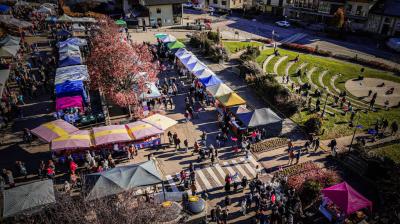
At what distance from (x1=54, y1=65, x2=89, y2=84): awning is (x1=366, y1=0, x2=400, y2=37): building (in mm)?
56659

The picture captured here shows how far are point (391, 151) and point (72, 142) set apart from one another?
28.3 m

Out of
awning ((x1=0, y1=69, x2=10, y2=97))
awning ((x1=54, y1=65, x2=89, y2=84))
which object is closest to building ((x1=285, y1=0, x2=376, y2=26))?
awning ((x1=54, y1=65, x2=89, y2=84))

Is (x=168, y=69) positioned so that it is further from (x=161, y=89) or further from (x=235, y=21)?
(x=235, y=21)

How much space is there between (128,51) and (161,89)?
263 inches

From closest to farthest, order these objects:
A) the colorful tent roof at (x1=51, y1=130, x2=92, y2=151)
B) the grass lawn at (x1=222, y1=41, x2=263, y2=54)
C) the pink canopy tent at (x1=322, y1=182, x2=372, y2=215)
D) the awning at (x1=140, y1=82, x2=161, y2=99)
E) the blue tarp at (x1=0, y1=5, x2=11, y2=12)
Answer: the pink canopy tent at (x1=322, y1=182, x2=372, y2=215) < the colorful tent roof at (x1=51, y1=130, x2=92, y2=151) < the awning at (x1=140, y1=82, x2=161, y2=99) < the grass lawn at (x1=222, y1=41, x2=263, y2=54) < the blue tarp at (x1=0, y1=5, x2=11, y2=12)

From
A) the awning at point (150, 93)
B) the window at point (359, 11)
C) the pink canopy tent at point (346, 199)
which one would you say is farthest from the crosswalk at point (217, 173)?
the window at point (359, 11)

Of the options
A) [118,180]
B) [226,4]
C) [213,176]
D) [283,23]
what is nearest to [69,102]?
[118,180]

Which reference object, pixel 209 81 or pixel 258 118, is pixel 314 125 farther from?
pixel 209 81

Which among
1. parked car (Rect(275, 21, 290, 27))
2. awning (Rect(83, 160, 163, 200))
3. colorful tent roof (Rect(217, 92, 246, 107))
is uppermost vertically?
parked car (Rect(275, 21, 290, 27))

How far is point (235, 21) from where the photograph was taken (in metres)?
75.9

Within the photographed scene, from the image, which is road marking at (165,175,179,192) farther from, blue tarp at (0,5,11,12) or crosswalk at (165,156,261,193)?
blue tarp at (0,5,11,12)

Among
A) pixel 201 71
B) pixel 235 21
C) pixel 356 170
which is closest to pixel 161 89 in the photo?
pixel 201 71

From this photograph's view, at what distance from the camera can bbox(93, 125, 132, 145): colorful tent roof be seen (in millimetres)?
26609

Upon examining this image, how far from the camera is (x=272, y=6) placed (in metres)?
80.6
